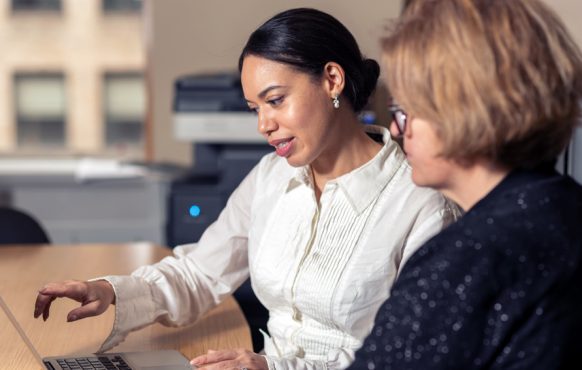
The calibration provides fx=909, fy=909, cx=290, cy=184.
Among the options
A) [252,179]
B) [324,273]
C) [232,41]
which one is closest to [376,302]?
[324,273]

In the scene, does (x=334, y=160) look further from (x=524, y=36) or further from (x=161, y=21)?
(x=161, y=21)

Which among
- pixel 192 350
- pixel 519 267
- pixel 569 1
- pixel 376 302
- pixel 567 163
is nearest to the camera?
pixel 519 267

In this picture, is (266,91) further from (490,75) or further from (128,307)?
(490,75)

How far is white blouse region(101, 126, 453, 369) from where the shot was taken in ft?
5.24

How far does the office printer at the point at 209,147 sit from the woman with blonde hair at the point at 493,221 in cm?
232

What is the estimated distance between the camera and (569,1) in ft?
10.1

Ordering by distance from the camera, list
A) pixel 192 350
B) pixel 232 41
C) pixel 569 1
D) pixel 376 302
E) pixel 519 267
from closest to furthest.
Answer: pixel 519 267, pixel 376 302, pixel 192 350, pixel 569 1, pixel 232 41

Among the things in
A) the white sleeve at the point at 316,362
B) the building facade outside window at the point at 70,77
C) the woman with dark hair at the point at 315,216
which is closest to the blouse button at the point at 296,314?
the woman with dark hair at the point at 315,216

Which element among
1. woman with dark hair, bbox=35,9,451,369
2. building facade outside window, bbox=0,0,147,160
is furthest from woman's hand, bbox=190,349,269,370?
building facade outside window, bbox=0,0,147,160

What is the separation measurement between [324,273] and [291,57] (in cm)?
40

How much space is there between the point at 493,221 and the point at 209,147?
8.39ft

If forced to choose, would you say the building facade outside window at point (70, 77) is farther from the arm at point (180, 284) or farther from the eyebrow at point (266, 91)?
the eyebrow at point (266, 91)

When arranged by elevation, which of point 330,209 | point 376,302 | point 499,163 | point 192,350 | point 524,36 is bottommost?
point 192,350

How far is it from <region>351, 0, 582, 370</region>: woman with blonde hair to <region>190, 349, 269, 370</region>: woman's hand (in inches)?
17.4
